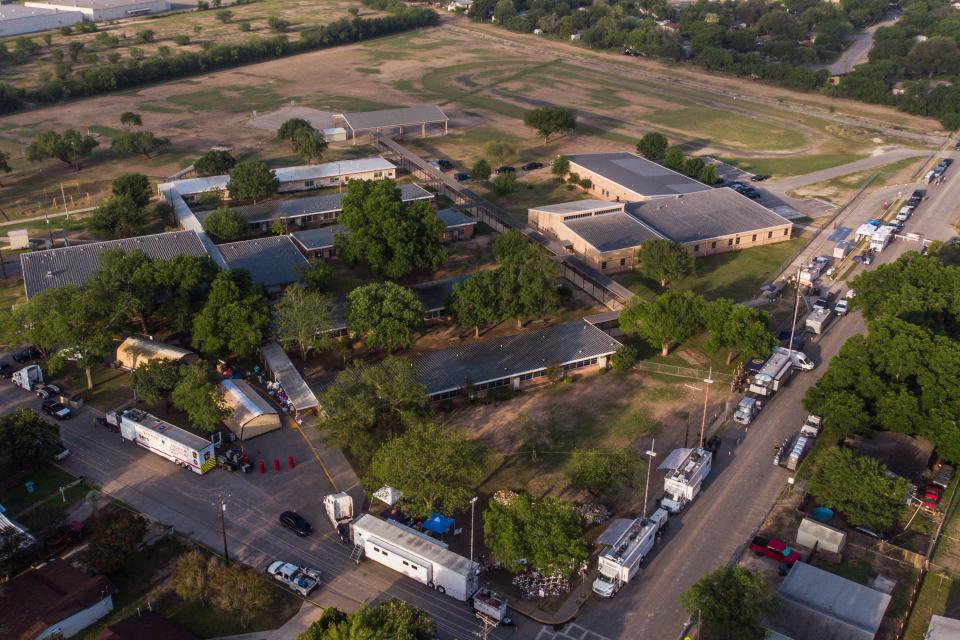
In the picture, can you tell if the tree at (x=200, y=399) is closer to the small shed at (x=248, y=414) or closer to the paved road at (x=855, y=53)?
the small shed at (x=248, y=414)

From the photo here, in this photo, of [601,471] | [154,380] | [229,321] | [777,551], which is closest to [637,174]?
[229,321]

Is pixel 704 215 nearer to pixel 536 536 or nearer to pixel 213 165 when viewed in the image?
pixel 536 536

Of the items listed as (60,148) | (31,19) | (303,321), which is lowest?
(303,321)

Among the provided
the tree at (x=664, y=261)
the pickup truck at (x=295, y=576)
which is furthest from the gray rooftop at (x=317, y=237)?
the pickup truck at (x=295, y=576)

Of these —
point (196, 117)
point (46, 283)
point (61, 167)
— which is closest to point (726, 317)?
point (46, 283)

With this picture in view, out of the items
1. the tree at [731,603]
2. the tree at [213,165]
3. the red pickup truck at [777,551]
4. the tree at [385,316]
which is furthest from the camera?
the tree at [213,165]

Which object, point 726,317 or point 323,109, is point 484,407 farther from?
point 323,109
